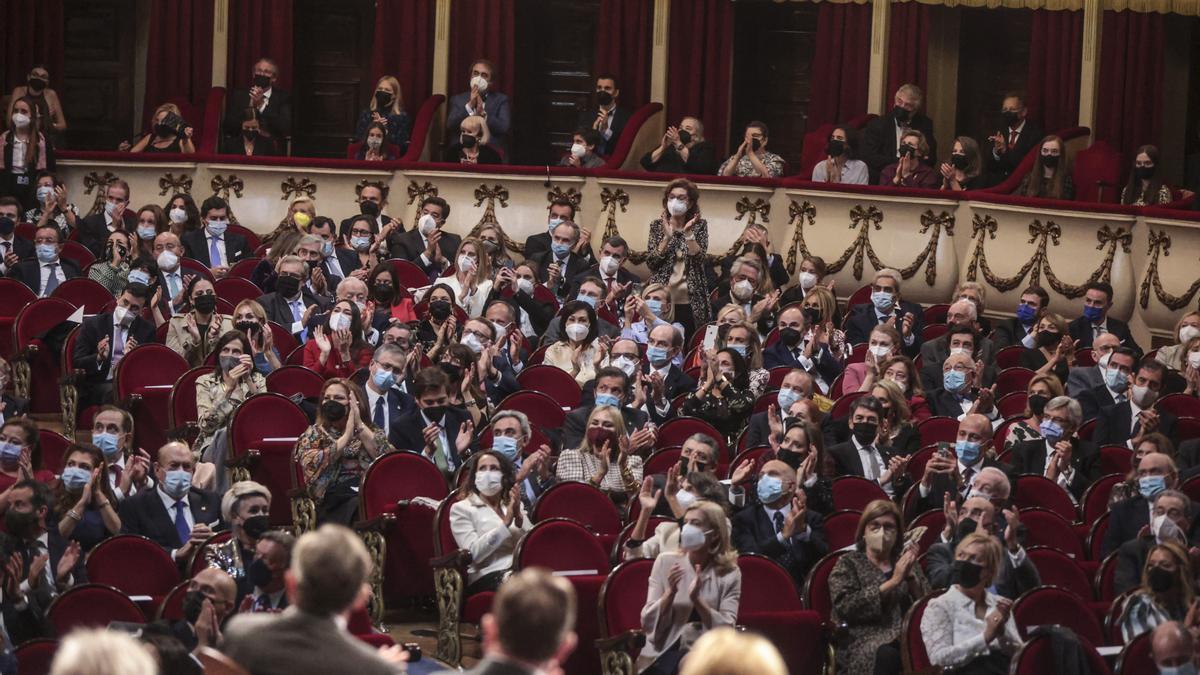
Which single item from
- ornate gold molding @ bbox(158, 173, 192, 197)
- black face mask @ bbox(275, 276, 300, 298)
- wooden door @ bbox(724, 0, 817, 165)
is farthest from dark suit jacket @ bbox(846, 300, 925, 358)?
ornate gold molding @ bbox(158, 173, 192, 197)

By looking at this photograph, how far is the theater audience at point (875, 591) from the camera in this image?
6176mm

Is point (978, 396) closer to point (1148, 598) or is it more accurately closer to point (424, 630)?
point (1148, 598)

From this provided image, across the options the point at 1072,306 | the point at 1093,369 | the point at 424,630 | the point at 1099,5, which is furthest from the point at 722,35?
the point at 424,630

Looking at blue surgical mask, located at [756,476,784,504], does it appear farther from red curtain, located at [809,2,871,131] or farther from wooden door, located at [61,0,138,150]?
wooden door, located at [61,0,138,150]

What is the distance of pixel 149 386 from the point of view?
822 cm

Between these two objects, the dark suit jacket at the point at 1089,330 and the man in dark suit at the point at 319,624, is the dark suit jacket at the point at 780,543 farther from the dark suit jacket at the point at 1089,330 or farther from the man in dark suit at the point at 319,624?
the dark suit jacket at the point at 1089,330

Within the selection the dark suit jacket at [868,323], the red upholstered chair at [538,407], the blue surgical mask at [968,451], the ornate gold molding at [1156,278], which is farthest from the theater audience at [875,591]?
the ornate gold molding at [1156,278]

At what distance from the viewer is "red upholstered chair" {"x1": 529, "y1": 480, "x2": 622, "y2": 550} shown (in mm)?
6902

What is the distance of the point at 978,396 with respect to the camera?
8586mm

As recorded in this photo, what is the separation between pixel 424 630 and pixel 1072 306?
5015mm

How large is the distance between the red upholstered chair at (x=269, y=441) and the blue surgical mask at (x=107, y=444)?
0.51 meters

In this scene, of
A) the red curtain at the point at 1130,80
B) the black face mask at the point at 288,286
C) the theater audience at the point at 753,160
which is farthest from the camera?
the red curtain at the point at 1130,80

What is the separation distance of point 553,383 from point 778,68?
5.63 metres

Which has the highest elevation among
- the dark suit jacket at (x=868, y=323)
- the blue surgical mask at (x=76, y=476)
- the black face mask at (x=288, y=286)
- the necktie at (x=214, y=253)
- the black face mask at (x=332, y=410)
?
the necktie at (x=214, y=253)
